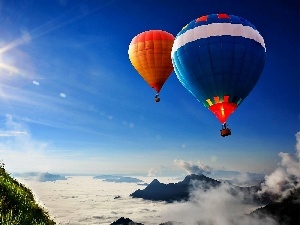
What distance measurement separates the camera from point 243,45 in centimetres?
4434

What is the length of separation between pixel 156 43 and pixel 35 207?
166 feet

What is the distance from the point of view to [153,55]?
62.1 meters

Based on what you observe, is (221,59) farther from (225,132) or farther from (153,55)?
(153,55)

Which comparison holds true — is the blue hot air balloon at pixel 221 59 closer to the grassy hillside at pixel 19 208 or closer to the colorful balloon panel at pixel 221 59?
the colorful balloon panel at pixel 221 59

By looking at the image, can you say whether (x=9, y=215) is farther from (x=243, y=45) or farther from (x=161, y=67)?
(x=161, y=67)

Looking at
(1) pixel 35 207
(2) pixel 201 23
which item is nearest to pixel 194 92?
(2) pixel 201 23

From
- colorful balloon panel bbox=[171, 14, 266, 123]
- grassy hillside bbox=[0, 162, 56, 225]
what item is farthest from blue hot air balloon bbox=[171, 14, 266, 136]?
grassy hillside bbox=[0, 162, 56, 225]

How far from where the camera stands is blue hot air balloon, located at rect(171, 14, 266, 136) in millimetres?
43844

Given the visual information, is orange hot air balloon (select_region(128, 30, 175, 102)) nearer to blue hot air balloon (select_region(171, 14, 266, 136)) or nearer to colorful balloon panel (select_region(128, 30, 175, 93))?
colorful balloon panel (select_region(128, 30, 175, 93))

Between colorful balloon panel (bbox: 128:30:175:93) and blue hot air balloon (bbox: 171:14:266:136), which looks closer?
blue hot air balloon (bbox: 171:14:266:136)

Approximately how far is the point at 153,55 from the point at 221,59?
67.3 feet

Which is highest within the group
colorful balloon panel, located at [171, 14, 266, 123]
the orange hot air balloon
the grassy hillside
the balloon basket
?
the orange hot air balloon

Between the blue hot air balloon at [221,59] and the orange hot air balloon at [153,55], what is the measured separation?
51.7 feet

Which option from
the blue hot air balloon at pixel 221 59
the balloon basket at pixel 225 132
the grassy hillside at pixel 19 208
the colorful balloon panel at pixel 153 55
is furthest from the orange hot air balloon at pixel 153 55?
the grassy hillside at pixel 19 208
